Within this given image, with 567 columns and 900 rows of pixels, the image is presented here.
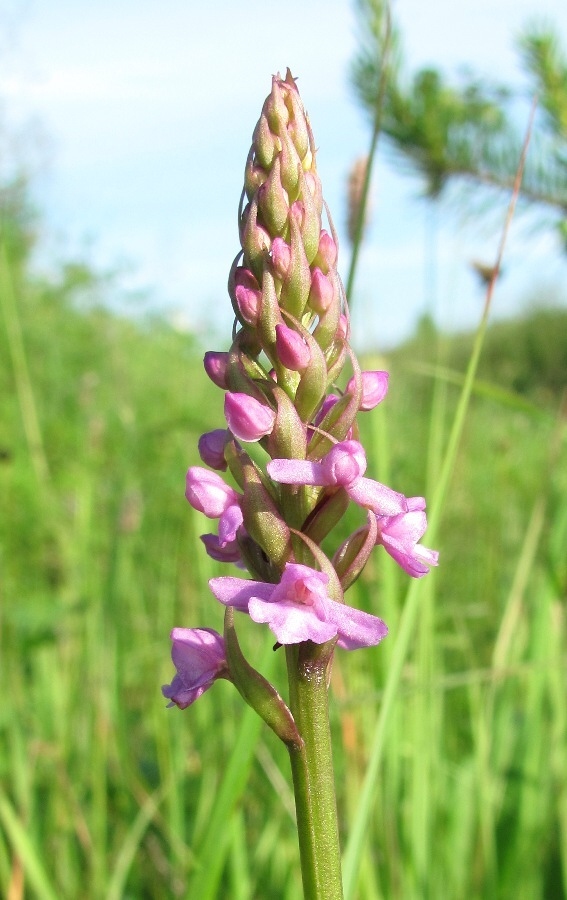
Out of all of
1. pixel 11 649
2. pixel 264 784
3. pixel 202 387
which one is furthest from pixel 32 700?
pixel 202 387

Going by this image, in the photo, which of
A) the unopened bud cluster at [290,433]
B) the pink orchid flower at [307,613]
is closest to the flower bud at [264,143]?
the unopened bud cluster at [290,433]

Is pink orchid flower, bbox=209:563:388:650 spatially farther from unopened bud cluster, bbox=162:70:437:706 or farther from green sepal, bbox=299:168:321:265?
green sepal, bbox=299:168:321:265

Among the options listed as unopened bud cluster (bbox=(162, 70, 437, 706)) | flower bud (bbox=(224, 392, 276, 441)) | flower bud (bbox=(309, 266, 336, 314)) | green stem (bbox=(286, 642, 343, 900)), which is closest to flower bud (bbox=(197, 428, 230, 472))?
unopened bud cluster (bbox=(162, 70, 437, 706))

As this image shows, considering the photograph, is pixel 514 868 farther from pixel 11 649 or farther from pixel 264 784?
pixel 11 649

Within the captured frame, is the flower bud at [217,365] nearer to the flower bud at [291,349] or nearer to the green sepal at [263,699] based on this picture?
the flower bud at [291,349]

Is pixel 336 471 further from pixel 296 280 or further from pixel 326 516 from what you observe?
pixel 296 280
